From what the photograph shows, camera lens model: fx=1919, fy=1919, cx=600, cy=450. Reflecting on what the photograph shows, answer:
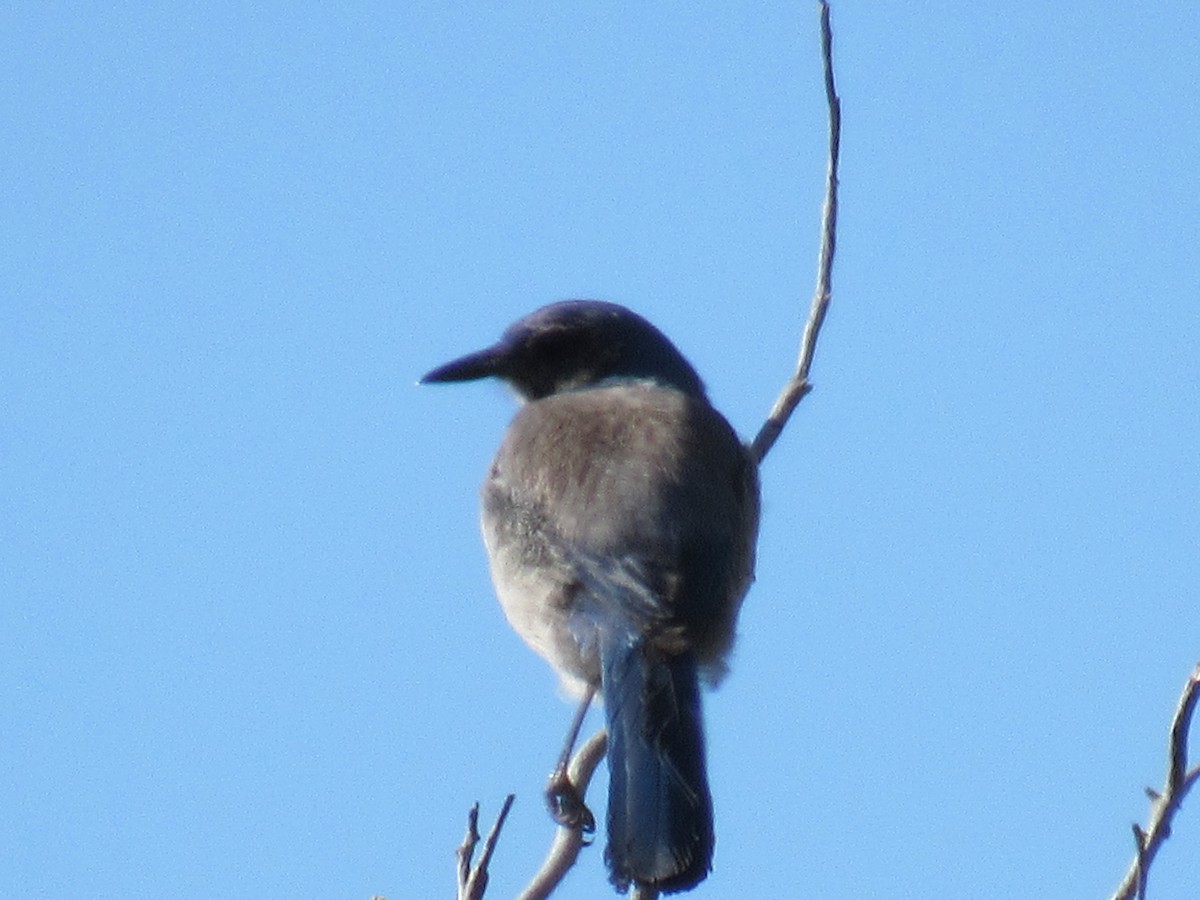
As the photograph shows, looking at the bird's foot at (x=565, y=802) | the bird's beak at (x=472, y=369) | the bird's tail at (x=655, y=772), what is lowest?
the bird's foot at (x=565, y=802)

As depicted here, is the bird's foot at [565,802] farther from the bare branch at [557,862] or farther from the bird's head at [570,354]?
the bird's head at [570,354]

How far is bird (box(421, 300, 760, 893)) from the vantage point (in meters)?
4.54

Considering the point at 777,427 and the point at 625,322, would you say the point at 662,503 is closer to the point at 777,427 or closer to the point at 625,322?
the point at 777,427

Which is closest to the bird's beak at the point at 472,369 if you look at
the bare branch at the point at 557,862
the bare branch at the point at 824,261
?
the bare branch at the point at 824,261

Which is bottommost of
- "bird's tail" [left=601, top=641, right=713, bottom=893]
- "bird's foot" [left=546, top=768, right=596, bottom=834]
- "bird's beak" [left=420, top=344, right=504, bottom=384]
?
"bird's foot" [left=546, top=768, right=596, bottom=834]

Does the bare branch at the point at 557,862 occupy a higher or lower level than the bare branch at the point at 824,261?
lower

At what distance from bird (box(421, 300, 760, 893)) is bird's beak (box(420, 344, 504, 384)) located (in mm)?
390

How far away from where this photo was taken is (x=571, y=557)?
17.5 feet

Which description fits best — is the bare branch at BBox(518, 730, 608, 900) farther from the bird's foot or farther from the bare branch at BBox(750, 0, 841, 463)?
the bare branch at BBox(750, 0, 841, 463)

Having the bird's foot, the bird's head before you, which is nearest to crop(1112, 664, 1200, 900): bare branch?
the bird's foot

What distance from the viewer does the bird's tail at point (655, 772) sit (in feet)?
14.3

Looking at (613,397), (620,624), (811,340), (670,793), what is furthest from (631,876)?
(613,397)

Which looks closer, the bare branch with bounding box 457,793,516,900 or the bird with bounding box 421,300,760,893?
the bare branch with bounding box 457,793,516,900

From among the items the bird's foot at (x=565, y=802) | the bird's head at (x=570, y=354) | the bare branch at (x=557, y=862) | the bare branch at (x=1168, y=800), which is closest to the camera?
the bare branch at (x=1168, y=800)
